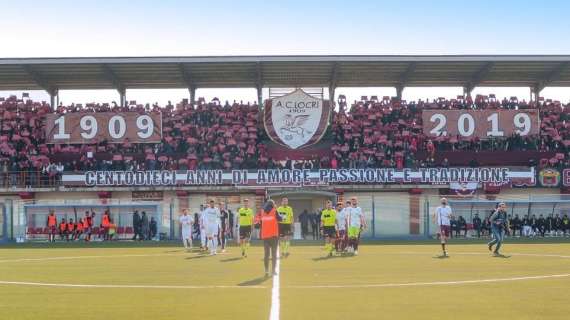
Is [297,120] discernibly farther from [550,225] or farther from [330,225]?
[330,225]

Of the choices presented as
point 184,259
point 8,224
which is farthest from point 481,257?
point 8,224

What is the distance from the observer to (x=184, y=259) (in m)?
25.0

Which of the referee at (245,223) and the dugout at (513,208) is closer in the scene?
the referee at (245,223)

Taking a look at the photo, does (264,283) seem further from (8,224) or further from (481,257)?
(8,224)

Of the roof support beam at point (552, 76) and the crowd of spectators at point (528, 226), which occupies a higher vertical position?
the roof support beam at point (552, 76)

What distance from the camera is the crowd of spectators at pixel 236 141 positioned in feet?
149

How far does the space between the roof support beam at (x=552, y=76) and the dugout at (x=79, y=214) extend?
2716cm

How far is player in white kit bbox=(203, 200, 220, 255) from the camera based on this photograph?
2769 cm

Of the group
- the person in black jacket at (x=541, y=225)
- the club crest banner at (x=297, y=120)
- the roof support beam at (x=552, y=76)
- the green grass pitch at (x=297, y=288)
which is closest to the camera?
the green grass pitch at (x=297, y=288)

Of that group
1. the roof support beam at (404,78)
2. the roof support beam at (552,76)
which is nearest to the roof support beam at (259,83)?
the roof support beam at (404,78)

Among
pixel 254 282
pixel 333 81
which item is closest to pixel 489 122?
pixel 333 81

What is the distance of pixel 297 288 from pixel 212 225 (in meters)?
12.9

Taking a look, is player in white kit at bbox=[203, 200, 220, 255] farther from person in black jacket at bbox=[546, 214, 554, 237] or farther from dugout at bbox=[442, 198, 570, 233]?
person in black jacket at bbox=[546, 214, 554, 237]

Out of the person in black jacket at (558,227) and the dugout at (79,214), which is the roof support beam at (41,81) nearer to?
the dugout at (79,214)
